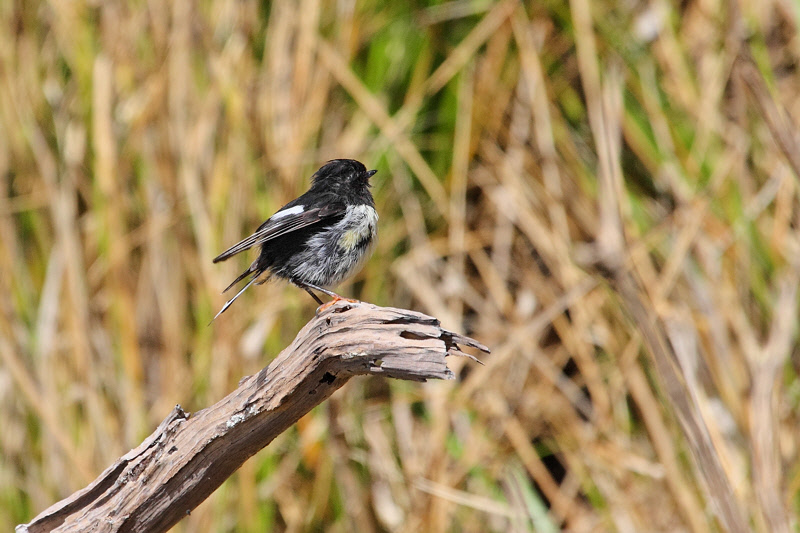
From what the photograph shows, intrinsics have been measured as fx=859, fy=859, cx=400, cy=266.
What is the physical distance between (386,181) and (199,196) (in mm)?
1065

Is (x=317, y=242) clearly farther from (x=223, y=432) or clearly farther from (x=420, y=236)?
(x=420, y=236)

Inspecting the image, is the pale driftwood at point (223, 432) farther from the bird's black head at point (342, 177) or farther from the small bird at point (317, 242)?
the bird's black head at point (342, 177)

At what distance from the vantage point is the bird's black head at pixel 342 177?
3725mm

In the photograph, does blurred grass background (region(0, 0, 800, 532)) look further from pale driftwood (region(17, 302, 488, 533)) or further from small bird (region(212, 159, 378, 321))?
pale driftwood (region(17, 302, 488, 533))

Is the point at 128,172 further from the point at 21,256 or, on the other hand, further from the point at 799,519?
the point at 799,519

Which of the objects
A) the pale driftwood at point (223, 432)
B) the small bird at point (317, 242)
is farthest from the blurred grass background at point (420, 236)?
the pale driftwood at point (223, 432)

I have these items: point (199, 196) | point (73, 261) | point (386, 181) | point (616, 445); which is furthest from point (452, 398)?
point (73, 261)

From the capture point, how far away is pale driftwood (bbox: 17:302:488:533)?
224 cm

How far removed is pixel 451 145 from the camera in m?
5.10

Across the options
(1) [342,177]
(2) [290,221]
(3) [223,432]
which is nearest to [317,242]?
(2) [290,221]

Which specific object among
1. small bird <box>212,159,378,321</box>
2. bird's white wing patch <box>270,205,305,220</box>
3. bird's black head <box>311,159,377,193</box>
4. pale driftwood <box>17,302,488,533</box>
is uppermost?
bird's black head <box>311,159,377,193</box>

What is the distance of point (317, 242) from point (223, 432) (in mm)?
1228

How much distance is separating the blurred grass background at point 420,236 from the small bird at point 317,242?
3.28ft

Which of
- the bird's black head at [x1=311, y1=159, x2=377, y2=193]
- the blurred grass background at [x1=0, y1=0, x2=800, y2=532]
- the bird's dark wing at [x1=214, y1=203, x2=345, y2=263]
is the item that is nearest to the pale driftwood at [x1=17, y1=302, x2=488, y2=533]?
the bird's dark wing at [x1=214, y1=203, x2=345, y2=263]
